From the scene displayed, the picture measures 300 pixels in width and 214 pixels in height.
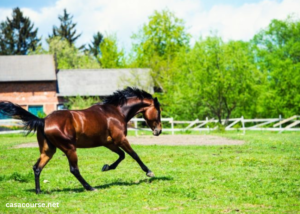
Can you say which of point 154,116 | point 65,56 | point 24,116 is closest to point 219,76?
point 154,116

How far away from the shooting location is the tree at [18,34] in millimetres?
73750

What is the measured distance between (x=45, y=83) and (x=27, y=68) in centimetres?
275

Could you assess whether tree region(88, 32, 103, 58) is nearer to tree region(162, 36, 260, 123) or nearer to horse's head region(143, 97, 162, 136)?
tree region(162, 36, 260, 123)

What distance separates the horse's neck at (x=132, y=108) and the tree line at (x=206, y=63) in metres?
27.0

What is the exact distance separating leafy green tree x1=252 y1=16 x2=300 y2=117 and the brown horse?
32710 millimetres

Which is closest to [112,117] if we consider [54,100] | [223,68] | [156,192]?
[156,192]

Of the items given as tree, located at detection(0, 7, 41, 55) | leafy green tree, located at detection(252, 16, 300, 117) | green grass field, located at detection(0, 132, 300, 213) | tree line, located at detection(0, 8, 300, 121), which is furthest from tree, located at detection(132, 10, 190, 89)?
green grass field, located at detection(0, 132, 300, 213)

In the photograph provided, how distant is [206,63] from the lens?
1495 inches

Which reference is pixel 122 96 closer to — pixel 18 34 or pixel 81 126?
pixel 81 126

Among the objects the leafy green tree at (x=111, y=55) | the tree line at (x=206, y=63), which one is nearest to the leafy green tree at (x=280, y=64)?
the tree line at (x=206, y=63)

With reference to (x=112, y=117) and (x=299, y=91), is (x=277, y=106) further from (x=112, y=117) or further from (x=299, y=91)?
(x=112, y=117)

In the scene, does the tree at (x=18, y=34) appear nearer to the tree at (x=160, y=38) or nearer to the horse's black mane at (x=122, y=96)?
the tree at (x=160, y=38)

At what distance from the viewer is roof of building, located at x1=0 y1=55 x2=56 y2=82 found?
1864 inches

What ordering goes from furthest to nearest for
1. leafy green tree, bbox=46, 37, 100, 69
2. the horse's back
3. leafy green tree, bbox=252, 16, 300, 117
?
leafy green tree, bbox=46, 37, 100, 69
leafy green tree, bbox=252, 16, 300, 117
the horse's back
